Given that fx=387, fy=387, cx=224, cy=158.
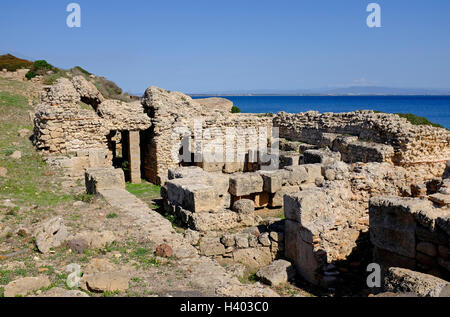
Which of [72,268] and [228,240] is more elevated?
[72,268]

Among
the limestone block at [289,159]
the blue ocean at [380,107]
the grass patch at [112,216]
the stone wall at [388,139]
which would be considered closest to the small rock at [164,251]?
the grass patch at [112,216]

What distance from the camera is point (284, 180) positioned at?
432 inches

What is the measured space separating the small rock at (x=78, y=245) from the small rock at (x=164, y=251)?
123cm

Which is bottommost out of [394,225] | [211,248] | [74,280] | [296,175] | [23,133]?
[211,248]

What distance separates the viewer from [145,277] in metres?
5.75

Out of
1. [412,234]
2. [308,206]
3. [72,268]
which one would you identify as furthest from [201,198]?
[412,234]

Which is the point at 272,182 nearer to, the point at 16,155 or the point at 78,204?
the point at 78,204

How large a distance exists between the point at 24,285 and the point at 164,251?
2.26 metres

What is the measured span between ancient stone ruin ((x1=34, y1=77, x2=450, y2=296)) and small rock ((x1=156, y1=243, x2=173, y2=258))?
109 cm

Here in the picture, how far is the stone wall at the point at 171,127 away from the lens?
15.7 metres

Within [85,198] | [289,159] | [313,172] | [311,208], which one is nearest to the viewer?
[311,208]

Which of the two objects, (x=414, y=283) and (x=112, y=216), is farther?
(x=112, y=216)

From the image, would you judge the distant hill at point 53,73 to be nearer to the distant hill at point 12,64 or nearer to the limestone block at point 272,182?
the distant hill at point 12,64

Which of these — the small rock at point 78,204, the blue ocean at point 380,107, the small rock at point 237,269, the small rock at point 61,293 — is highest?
the blue ocean at point 380,107
